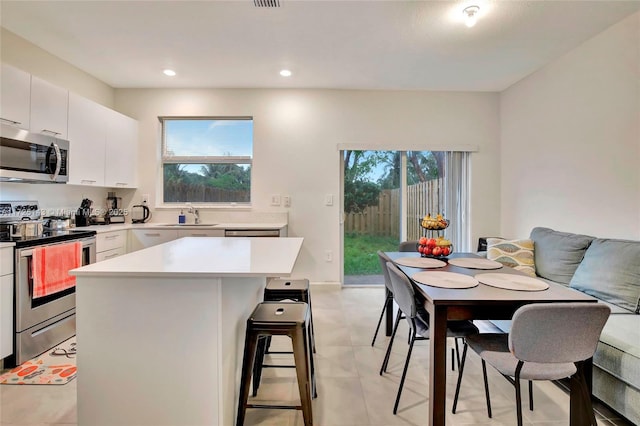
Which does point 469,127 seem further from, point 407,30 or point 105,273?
point 105,273

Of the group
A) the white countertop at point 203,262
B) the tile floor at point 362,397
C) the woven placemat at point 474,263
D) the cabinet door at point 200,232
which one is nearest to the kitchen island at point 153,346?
the white countertop at point 203,262

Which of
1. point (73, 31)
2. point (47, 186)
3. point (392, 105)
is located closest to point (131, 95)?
point (73, 31)

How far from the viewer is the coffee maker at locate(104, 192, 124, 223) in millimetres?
3754

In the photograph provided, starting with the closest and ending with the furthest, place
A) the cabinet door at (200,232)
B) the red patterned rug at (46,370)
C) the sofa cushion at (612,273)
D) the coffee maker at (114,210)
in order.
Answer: the red patterned rug at (46,370) → the sofa cushion at (612,273) → the cabinet door at (200,232) → the coffee maker at (114,210)

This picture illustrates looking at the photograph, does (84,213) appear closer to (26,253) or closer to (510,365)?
(26,253)

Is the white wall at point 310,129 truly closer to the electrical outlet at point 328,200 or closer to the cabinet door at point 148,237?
the electrical outlet at point 328,200

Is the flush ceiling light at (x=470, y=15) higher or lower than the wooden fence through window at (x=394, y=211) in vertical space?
higher

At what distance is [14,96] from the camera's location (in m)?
2.41

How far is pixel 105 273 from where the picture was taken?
136 centimetres

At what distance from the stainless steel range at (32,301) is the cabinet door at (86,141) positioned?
547 mm

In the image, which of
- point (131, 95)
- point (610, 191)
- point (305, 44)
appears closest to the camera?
point (610, 191)

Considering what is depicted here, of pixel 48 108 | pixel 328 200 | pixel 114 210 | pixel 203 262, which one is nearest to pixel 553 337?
pixel 203 262

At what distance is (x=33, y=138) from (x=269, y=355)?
2.54 metres

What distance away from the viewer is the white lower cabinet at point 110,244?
2992 millimetres
